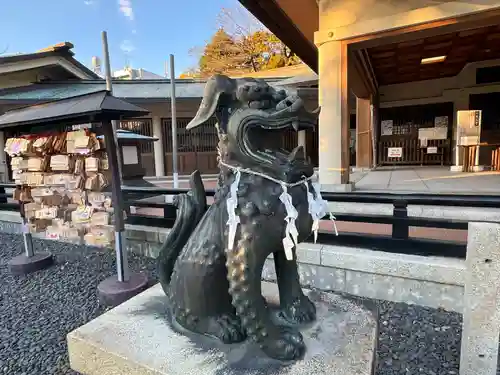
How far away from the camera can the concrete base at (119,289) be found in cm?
301

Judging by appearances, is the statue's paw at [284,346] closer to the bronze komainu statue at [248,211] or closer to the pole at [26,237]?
the bronze komainu statue at [248,211]

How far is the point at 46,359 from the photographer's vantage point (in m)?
2.28

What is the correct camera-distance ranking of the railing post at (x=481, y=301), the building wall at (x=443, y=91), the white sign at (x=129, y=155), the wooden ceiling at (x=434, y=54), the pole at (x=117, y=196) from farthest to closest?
the building wall at (x=443, y=91)
the wooden ceiling at (x=434, y=54)
the white sign at (x=129, y=155)
the pole at (x=117, y=196)
the railing post at (x=481, y=301)

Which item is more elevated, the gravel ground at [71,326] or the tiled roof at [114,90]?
the tiled roof at [114,90]

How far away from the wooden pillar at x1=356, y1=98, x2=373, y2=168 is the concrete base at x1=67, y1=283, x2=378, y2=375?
9.89 meters

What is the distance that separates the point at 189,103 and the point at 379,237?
31.8 ft

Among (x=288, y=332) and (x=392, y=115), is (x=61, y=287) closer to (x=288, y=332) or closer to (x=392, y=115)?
(x=288, y=332)

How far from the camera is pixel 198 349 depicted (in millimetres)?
1474

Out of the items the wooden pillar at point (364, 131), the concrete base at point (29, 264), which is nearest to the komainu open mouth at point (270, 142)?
the concrete base at point (29, 264)

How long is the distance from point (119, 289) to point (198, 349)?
193cm

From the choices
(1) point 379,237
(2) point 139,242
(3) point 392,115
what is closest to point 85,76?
(2) point 139,242

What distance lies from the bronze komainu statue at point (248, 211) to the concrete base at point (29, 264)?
11.2 feet

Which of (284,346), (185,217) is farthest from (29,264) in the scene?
(284,346)

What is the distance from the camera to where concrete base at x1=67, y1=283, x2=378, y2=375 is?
135cm
